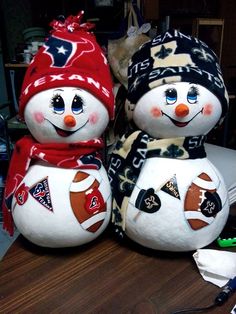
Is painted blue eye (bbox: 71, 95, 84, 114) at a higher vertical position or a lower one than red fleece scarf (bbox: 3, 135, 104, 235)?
higher

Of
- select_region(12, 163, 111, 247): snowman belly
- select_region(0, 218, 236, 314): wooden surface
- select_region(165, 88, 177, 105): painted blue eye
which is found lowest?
select_region(0, 218, 236, 314): wooden surface

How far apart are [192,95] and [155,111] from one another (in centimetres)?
6

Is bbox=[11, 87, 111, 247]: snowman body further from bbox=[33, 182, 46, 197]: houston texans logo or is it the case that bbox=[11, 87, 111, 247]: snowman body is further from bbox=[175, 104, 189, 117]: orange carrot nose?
bbox=[175, 104, 189, 117]: orange carrot nose

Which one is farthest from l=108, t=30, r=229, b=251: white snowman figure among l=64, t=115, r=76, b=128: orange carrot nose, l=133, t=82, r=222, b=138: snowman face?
l=64, t=115, r=76, b=128: orange carrot nose

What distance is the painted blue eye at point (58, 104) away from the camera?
0.50m

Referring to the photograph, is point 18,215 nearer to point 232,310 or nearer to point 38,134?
point 38,134

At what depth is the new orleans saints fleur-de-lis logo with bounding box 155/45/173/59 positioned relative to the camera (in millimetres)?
521

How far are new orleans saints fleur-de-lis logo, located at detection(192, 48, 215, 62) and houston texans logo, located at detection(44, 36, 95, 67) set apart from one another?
0.57 ft

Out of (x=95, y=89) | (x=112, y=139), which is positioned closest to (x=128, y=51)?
(x=112, y=139)

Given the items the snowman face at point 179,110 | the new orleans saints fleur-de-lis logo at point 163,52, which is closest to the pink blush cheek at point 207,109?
the snowman face at point 179,110

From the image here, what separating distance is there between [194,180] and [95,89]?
0.22 meters

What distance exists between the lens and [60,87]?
0.50 meters

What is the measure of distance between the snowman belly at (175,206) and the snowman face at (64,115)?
117 millimetres

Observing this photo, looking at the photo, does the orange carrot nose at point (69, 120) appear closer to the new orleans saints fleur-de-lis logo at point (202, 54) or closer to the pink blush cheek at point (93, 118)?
the pink blush cheek at point (93, 118)
